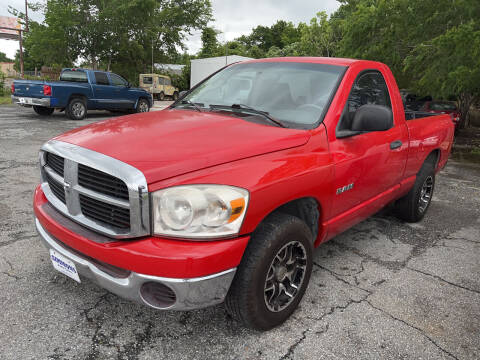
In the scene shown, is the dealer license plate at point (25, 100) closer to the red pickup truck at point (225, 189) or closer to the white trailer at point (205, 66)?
the red pickup truck at point (225, 189)

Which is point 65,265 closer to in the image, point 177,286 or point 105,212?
point 105,212

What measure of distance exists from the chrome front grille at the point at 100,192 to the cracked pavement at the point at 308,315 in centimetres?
71

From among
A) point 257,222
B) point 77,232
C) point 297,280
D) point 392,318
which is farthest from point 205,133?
point 392,318

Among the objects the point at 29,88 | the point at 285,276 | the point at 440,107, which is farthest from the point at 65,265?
the point at 440,107

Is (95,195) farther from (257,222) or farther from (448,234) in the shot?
(448,234)

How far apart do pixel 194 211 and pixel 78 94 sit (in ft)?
39.9

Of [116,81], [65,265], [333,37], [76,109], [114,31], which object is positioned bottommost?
[65,265]

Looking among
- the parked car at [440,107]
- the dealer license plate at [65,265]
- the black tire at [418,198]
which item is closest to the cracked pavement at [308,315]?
the dealer license plate at [65,265]

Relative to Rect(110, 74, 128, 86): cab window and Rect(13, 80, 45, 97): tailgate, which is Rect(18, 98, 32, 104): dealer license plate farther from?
Rect(110, 74, 128, 86): cab window

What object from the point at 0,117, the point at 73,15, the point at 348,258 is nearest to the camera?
the point at 348,258

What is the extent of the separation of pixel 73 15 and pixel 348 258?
27573 millimetres

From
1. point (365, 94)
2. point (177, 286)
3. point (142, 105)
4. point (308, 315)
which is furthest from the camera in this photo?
point (142, 105)

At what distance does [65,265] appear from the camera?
223 centimetres

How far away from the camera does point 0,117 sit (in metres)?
11.8
